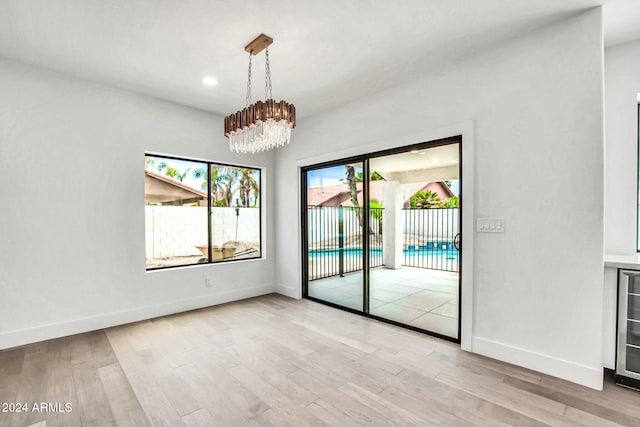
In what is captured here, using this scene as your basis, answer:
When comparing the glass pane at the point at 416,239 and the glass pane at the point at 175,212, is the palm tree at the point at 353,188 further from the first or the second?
the glass pane at the point at 175,212

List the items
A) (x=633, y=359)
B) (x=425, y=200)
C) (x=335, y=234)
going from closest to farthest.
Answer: (x=633, y=359)
(x=335, y=234)
(x=425, y=200)

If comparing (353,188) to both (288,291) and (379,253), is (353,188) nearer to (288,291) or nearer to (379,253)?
(379,253)

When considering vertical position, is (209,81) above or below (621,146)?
above

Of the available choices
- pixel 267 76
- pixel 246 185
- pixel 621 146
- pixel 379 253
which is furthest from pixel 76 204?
pixel 621 146

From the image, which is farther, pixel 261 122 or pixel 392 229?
pixel 392 229

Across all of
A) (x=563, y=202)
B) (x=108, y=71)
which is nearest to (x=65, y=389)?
(x=108, y=71)

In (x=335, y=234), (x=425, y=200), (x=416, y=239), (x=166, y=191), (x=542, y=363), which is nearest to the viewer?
(x=542, y=363)

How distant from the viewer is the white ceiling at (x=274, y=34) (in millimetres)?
2088

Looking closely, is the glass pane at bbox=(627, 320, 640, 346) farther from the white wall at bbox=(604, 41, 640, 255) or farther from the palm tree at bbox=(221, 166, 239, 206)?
the palm tree at bbox=(221, 166, 239, 206)

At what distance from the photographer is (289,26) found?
230 centimetres

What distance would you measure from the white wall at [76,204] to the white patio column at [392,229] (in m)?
3.76

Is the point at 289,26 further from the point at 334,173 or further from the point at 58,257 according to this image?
the point at 58,257

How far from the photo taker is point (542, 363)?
2340 millimetres

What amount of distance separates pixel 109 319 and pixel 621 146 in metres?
5.57
